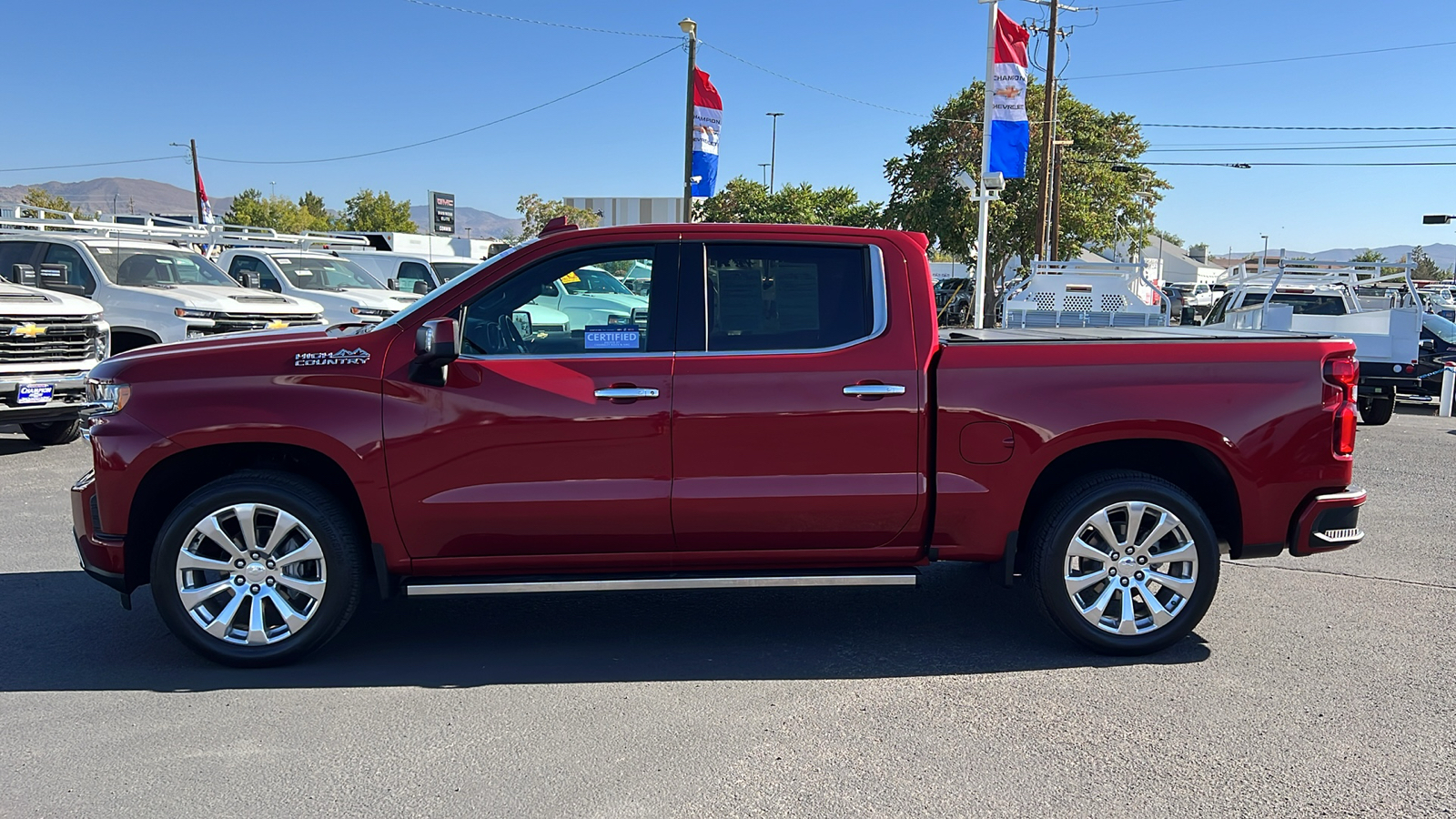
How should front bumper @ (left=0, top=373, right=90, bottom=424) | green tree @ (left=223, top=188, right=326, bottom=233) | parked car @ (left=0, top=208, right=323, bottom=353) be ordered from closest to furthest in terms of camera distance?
front bumper @ (left=0, top=373, right=90, bottom=424)
parked car @ (left=0, top=208, right=323, bottom=353)
green tree @ (left=223, top=188, right=326, bottom=233)

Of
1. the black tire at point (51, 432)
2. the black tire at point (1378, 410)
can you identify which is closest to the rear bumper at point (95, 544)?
the black tire at point (51, 432)

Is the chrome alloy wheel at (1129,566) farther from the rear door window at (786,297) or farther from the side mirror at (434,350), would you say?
the side mirror at (434,350)

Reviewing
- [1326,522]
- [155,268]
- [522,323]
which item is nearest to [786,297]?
[522,323]

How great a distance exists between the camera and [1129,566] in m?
5.01

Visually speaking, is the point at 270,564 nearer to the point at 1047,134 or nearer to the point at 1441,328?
the point at 1441,328

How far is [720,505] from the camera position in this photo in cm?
484

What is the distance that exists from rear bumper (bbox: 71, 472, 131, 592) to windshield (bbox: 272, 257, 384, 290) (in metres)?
12.6

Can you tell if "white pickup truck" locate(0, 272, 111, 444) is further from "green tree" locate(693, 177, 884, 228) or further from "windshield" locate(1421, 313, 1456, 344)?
"green tree" locate(693, 177, 884, 228)

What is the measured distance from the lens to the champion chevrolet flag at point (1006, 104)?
17.1 m

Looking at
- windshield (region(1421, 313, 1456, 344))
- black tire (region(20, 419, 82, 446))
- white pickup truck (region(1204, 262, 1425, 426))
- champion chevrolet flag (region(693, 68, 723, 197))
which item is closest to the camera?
black tire (region(20, 419, 82, 446))

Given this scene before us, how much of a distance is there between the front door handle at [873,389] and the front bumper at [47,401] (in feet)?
24.9

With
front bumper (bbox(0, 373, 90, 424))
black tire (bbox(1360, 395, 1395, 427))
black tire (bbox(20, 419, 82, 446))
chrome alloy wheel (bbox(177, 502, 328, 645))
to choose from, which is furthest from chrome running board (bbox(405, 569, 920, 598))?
black tire (bbox(1360, 395, 1395, 427))

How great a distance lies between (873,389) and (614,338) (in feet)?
3.69

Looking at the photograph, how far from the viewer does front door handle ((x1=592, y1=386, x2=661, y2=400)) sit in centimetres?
477
